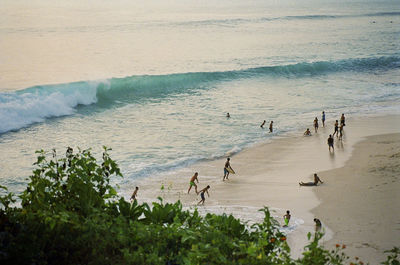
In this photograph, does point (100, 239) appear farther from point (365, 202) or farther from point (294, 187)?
point (294, 187)

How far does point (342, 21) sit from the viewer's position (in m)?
95.2

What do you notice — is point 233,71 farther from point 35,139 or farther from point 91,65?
point 35,139

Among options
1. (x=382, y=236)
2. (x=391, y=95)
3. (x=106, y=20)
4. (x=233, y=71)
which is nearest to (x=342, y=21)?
(x=106, y=20)

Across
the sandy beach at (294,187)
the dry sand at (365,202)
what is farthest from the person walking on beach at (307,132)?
the dry sand at (365,202)

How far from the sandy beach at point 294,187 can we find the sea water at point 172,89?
1459mm

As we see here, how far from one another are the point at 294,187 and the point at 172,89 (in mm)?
23458

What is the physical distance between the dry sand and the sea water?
6.09 meters

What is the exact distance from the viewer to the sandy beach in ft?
46.3

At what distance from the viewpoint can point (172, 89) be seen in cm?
4003

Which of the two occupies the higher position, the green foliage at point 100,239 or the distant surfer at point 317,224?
the green foliage at point 100,239

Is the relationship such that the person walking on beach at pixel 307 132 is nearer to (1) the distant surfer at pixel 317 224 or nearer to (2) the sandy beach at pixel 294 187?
(2) the sandy beach at pixel 294 187

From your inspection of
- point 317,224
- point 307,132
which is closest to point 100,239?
point 317,224

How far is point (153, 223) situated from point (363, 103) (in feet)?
87.8

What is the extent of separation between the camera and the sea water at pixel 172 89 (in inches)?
984
